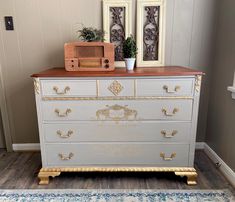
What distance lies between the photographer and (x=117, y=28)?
1939 millimetres

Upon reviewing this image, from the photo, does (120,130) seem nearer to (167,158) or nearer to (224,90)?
(167,158)

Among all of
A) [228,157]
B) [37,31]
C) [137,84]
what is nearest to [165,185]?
[228,157]

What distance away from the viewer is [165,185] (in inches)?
67.0

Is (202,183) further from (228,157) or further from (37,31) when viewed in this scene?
(37,31)

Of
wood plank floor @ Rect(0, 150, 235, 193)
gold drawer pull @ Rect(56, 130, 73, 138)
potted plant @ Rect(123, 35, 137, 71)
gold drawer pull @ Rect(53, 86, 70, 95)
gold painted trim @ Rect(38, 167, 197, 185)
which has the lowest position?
wood plank floor @ Rect(0, 150, 235, 193)

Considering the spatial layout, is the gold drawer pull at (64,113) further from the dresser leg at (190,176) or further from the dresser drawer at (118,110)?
the dresser leg at (190,176)

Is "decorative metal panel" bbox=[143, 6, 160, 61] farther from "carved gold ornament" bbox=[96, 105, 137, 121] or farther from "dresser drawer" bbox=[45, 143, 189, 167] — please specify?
"dresser drawer" bbox=[45, 143, 189, 167]

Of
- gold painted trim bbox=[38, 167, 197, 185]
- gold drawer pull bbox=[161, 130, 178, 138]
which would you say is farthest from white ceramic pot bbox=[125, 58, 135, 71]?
gold painted trim bbox=[38, 167, 197, 185]

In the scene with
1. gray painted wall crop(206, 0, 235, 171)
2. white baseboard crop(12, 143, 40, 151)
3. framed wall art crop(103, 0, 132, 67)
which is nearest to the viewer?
gray painted wall crop(206, 0, 235, 171)

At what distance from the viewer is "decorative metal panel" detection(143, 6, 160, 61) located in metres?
A: 1.90

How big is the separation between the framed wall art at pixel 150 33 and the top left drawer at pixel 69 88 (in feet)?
2.16

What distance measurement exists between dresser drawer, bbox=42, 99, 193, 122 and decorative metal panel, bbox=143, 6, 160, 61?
621mm

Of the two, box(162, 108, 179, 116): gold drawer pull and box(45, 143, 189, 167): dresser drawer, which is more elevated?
box(162, 108, 179, 116): gold drawer pull

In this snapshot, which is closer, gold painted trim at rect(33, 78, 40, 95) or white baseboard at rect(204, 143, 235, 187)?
gold painted trim at rect(33, 78, 40, 95)
